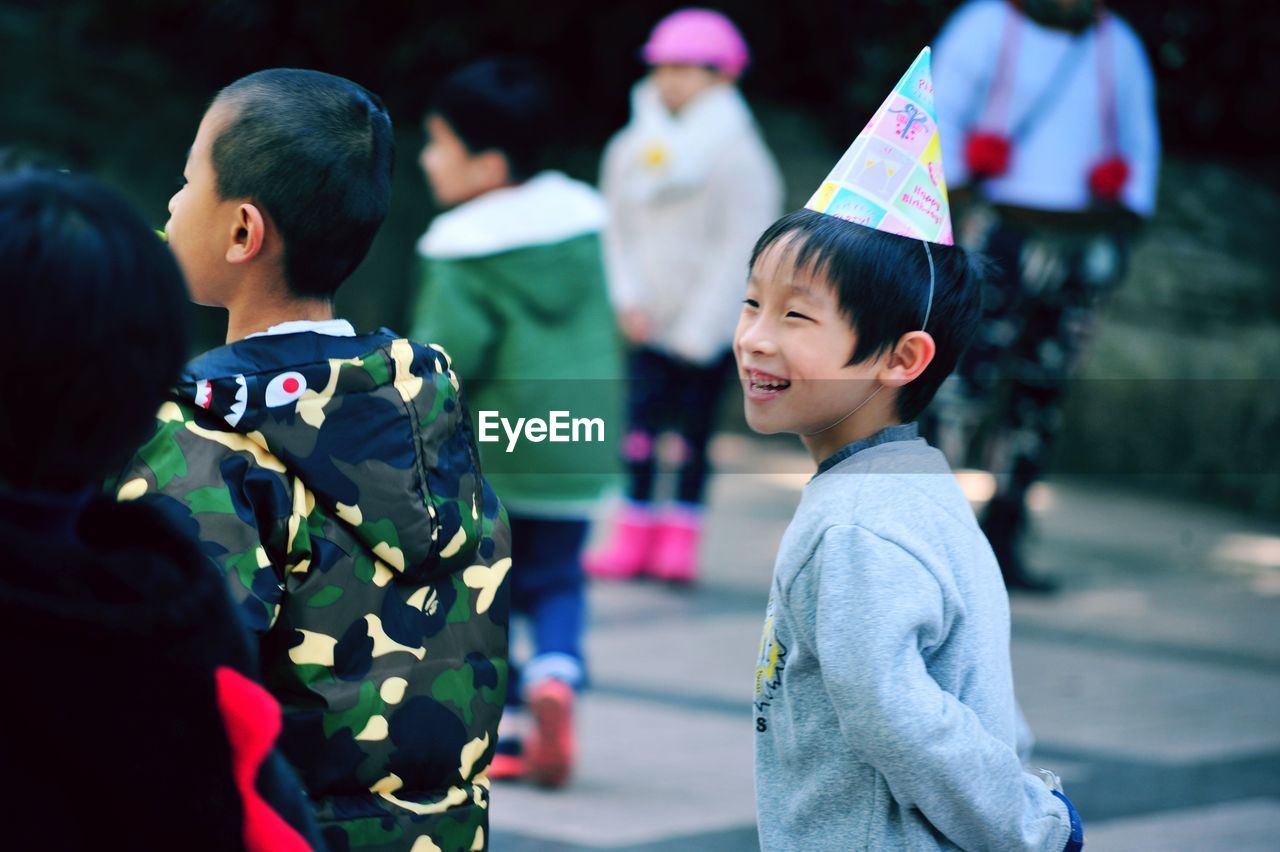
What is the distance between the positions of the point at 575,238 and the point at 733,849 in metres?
1.51

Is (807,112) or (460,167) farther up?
(460,167)

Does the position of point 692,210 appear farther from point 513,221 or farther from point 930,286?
point 930,286

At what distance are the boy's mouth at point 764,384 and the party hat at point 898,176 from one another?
22 cm

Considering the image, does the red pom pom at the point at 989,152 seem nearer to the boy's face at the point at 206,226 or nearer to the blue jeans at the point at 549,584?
the blue jeans at the point at 549,584

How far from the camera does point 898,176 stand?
241 cm

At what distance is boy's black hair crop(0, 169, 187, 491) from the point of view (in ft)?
4.57

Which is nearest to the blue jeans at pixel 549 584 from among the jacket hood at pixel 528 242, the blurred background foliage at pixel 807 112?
the jacket hood at pixel 528 242

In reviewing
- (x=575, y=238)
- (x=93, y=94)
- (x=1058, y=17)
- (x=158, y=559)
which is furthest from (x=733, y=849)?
(x=93, y=94)

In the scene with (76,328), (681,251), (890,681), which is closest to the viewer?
(76,328)

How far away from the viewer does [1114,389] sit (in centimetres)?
882

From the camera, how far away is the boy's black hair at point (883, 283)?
234 cm

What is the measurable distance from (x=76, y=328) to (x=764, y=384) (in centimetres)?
113

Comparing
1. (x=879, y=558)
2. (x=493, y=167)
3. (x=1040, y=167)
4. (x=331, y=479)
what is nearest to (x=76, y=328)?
(x=331, y=479)

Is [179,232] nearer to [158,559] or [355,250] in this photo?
[355,250]
